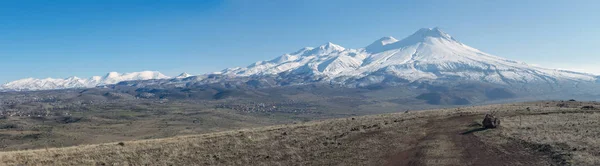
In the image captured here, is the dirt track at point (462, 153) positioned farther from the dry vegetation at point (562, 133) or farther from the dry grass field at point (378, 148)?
the dry vegetation at point (562, 133)

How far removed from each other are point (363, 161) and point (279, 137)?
13065 mm

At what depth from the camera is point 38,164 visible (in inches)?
1164

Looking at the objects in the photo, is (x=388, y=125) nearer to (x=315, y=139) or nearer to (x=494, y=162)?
(x=315, y=139)

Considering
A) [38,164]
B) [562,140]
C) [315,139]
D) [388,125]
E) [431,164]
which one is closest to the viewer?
[431,164]

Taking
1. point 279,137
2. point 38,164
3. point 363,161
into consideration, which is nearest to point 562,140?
point 363,161

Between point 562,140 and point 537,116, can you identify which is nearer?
point 562,140

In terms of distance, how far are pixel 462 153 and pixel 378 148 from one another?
6.66m

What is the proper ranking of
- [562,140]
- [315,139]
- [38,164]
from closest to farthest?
[38,164], [562,140], [315,139]

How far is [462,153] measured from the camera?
3039 centimetres

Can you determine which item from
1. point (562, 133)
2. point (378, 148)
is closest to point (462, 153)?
point (378, 148)

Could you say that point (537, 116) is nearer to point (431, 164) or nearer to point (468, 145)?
point (468, 145)

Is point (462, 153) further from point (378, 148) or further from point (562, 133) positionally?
point (562, 133)

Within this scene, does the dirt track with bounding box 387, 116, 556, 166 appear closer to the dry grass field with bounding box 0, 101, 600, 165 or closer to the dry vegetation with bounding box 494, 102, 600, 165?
the dry grass field with bounding box 0, 101, 600, 165

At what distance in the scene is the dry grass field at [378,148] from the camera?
29281mm
